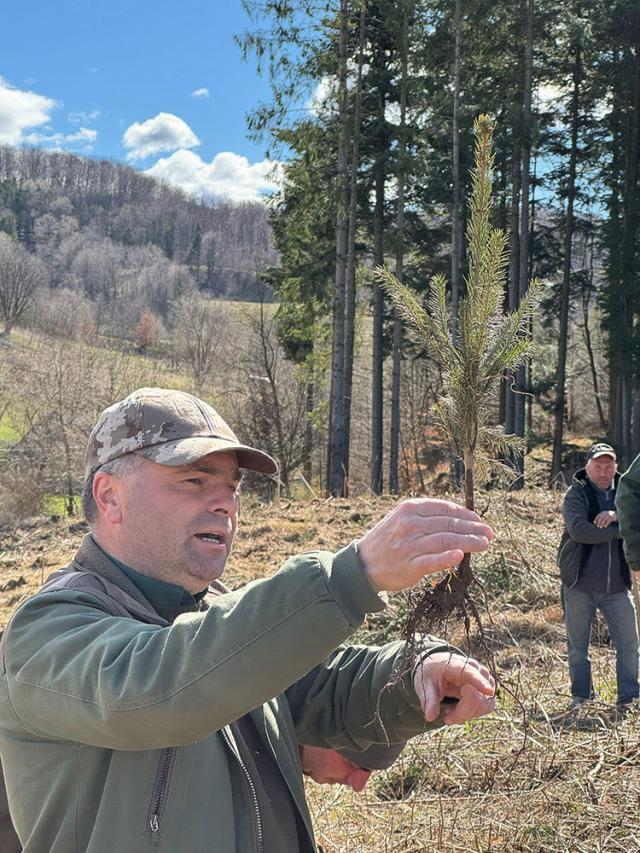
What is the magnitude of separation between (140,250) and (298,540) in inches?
3274

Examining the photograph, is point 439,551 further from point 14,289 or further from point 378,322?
point 14,289

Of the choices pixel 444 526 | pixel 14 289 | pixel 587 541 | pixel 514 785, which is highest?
pixel 14 289

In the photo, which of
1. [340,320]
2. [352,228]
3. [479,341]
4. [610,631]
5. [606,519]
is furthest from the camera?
[352,228]

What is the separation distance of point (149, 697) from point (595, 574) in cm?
540

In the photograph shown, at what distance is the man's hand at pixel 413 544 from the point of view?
1.28m

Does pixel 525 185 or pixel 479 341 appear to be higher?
pixel 525 185

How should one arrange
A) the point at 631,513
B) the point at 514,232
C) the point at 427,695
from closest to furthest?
the point at 427,695 < the point at 631,513 < the point at 514,232

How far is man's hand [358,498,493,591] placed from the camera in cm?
128

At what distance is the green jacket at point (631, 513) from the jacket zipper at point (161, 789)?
424 cm

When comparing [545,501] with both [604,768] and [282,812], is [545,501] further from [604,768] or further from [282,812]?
[282,812]

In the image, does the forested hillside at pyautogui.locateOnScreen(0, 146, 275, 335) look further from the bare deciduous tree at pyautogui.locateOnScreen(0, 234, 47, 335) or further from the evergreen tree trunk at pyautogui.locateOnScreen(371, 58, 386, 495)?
the evergreen tree trunk at pyautogui.locateOnScreen(371, 58, 386, 495)

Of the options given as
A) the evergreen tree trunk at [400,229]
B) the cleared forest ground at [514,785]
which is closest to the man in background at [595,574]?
the cleared forest ground at [514,785]

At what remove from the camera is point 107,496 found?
181 cm

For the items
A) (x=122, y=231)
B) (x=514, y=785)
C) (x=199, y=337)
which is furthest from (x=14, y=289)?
(x=514, y=785)
